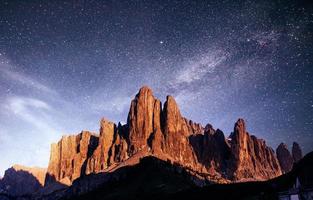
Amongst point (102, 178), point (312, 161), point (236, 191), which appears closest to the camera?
point (312, 161)

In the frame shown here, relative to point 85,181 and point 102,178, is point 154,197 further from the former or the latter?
point 85,181

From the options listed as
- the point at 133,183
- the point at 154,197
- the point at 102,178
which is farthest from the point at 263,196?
the point at 102,178

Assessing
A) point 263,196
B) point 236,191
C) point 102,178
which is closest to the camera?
point 263,196

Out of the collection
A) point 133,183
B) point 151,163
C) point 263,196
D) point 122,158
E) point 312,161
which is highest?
point 122,158

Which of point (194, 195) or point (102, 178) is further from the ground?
point (102, 178)

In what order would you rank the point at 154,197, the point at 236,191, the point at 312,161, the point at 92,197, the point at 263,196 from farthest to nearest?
the point at 92,197
the point at 154,197
the point at 236,191
the point at 263,196
the point at 312,161

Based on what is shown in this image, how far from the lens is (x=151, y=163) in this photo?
145 meters

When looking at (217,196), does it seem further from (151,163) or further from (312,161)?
(151,163)

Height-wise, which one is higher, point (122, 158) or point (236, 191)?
point (122, 158)

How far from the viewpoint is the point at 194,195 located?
3051 inches

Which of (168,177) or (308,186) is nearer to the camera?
(308,186)

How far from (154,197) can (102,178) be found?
8407 cm

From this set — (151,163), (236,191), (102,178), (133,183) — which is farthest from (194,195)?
(102,178)

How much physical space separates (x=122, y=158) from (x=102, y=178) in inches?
1196
